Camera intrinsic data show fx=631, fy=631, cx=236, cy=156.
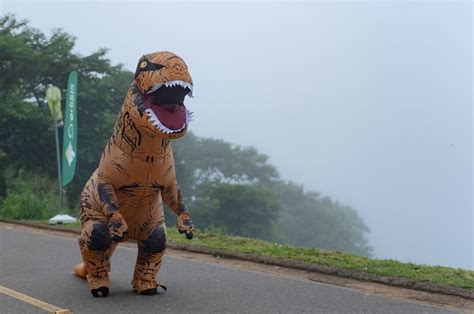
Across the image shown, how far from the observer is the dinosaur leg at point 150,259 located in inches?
231

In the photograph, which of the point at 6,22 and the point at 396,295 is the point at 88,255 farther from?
the point at 6,22

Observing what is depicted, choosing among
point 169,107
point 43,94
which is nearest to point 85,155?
point 43,94

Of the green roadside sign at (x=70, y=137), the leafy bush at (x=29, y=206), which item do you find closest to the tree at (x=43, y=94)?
the leafy bush at (x=29, y=206)

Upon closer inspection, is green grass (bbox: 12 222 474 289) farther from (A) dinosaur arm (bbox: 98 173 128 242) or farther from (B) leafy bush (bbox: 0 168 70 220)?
(B) leafy bush (bbox: 0 168 70 220)

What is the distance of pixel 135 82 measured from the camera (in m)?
5.50

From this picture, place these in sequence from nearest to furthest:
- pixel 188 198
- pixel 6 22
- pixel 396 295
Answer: pixel 396 295 → pixel 6 22 → pixel 188 198

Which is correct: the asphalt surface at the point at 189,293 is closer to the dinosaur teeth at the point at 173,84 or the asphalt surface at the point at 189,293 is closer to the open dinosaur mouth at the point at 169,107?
the open dinosaur mouth at the point at 169,107

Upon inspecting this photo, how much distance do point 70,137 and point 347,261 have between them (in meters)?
7.39

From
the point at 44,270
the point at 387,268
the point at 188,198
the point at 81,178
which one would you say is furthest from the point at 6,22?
the point at 387,268

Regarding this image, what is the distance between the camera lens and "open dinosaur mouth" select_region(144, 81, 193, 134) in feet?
16.9

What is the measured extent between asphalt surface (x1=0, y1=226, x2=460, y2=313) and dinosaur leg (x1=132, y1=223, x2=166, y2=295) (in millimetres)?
104

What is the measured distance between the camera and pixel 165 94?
520 centimetres

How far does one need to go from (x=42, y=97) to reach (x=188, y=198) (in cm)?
1591

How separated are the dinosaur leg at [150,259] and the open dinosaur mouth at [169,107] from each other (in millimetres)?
1203
